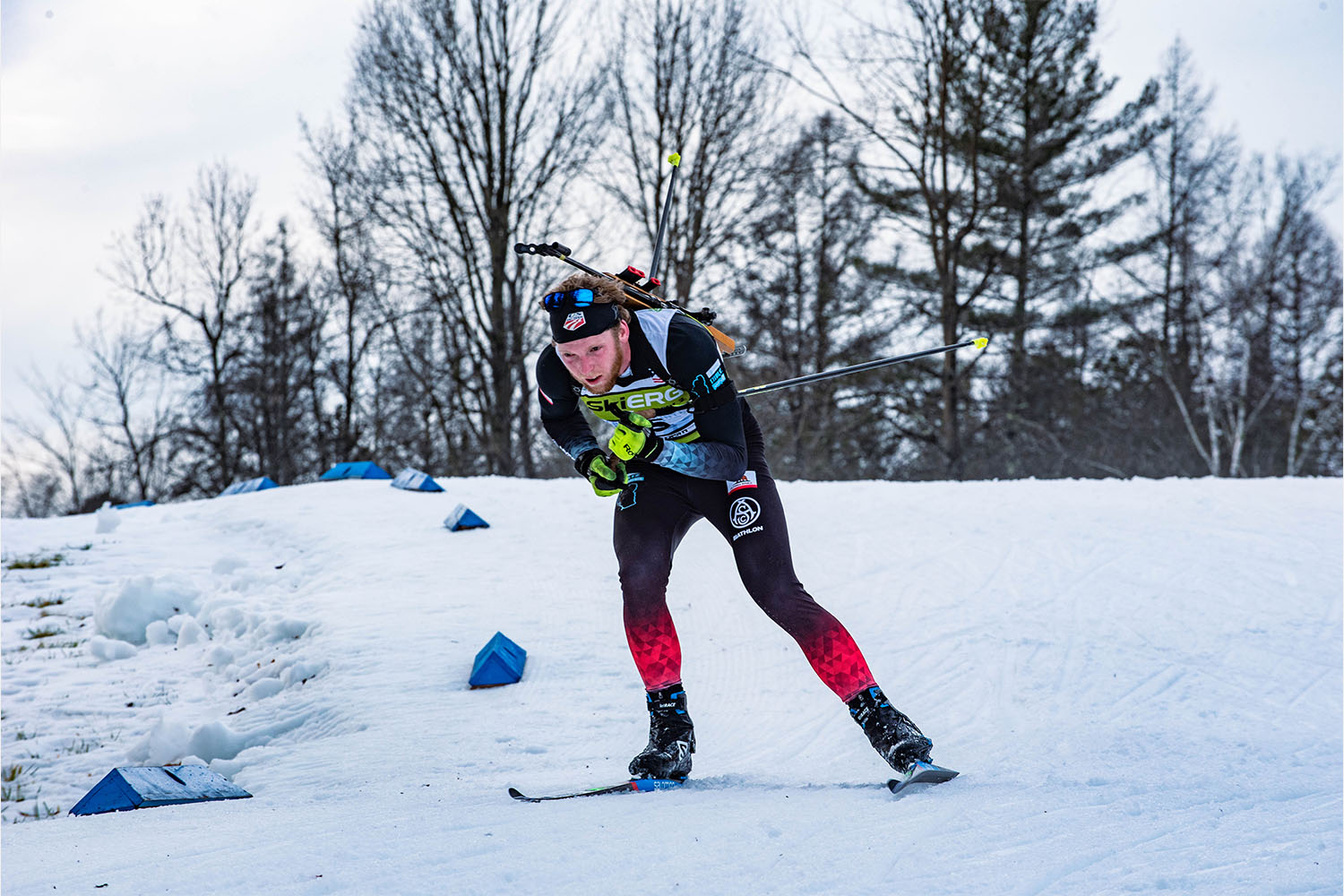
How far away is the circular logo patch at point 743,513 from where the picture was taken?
124 inches

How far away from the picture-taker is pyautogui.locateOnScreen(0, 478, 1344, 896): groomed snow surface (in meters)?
2.22

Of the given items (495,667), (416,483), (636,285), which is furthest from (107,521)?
(636,285)

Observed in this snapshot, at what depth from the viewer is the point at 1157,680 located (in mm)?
4777

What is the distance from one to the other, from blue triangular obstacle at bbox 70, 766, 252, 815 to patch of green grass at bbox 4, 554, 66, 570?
4388mm

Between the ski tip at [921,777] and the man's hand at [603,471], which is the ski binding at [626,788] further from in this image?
the man's hand at [603,471]

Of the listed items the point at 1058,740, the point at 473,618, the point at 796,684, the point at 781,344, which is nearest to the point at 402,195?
the point at 781,344

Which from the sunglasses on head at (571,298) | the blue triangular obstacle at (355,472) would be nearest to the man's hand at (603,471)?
the sunglasses on head at (571,298)

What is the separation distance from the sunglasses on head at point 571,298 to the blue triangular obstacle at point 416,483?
6516mm

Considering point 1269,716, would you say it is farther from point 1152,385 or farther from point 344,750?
point 1152,385

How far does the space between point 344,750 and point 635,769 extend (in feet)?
5.48

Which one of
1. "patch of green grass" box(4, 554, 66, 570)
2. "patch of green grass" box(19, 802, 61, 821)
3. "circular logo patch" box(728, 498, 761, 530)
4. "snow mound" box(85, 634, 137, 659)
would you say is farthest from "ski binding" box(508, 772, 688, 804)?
"patch of green grass" box(4, 554, 66, 570)

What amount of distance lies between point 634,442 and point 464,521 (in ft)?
16.8

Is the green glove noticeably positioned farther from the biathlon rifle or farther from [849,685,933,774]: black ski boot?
[849,685,933,774]: black ski boot

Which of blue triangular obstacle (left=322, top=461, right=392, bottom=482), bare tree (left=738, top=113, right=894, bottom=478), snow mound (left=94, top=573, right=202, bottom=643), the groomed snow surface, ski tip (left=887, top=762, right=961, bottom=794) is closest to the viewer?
the groomed snow surface
